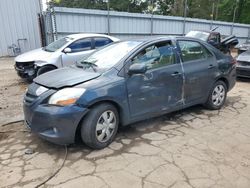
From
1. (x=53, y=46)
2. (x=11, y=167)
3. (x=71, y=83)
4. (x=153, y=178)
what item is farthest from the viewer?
(x=53, y=46)

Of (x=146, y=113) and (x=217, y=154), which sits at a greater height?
(x=146, y=113)

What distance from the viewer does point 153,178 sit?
9.68ft

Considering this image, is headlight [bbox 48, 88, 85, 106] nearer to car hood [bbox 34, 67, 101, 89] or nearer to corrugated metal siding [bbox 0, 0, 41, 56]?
car hood [bbox 34, 67, 101, 89]

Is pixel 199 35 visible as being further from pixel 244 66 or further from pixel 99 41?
pixel 99 41

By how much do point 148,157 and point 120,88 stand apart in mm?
1031

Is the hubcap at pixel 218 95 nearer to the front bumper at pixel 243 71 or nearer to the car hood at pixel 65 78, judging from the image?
the car hood at pixel 65 78

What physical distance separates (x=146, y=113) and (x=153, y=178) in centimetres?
131

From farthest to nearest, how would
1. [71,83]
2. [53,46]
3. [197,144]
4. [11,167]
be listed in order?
[53,46] → [197,144] → [71,83] → [11,167]

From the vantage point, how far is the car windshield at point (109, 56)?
396 cm

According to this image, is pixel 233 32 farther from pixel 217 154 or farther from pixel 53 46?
pixel 217 154

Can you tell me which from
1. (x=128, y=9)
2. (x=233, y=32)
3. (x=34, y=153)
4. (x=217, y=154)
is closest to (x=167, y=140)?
(x=217, y=154)

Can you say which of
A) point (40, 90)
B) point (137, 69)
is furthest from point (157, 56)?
point (40, 90)

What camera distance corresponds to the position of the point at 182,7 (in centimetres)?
3112

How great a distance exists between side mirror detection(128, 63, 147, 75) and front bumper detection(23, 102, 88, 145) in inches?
35.9
